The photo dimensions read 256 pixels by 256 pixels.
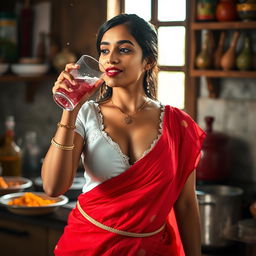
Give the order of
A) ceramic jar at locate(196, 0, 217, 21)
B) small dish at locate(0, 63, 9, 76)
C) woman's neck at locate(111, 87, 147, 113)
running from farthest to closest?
1. small dish at locate(0, 63, 9, 76)
2. ceramic jar at locate(196, 0, 217, 21)
3. woman's neck at locate(111, 87, 147, 113)

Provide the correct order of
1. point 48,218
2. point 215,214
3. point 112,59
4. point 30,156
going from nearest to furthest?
point 112,59 < point 215,214 < point 48,218 < point 30,156

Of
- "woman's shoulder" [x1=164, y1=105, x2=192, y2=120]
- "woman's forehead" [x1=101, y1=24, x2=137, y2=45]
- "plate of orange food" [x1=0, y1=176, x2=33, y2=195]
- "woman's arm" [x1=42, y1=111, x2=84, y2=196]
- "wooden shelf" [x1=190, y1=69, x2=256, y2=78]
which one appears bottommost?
"plate of orange food" [x1=0, y1=176, x2=33, y2=195]

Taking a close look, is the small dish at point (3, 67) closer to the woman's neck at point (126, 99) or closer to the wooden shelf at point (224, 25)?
the wooden shelf at point (224, 25)

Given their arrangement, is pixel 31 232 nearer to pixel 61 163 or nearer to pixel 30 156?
pixel 30 156

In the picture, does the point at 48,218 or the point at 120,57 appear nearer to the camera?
the point at 120,57

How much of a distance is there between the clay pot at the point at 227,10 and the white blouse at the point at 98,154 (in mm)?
1284

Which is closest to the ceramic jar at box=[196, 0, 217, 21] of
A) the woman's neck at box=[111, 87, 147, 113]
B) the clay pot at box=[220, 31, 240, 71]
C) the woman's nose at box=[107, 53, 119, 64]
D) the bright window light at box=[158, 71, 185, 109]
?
the clay pot at box=[220, 31, 240, 71]

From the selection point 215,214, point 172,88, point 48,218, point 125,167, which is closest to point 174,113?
point 125,167

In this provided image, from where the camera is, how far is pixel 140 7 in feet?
10.6

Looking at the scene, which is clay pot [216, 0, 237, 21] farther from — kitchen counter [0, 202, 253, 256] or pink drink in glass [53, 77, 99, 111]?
pink drink in glass [53, 77, 99, 111]

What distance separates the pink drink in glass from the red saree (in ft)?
0.83

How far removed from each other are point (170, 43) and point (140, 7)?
255mm

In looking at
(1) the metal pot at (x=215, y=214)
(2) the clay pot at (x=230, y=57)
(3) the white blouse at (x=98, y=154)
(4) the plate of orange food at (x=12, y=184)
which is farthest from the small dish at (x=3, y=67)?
(3) the white blouse at (x=98, y=154)

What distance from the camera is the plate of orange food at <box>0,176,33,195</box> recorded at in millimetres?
2918
